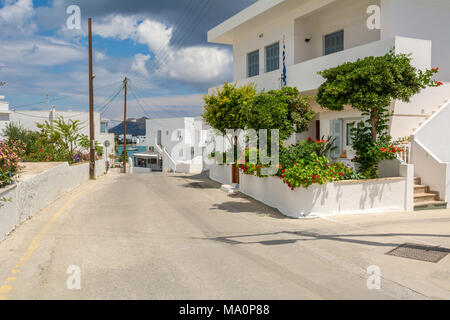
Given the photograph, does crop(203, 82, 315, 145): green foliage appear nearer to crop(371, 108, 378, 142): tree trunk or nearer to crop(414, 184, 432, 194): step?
crop(371, 108, 378, 142): tree trunk

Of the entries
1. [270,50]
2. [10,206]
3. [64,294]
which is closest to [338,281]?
[64,294]

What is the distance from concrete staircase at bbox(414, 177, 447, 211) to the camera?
39.0 feet

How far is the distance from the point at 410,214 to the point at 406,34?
7294mm

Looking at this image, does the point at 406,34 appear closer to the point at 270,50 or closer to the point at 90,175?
the point at 270,50

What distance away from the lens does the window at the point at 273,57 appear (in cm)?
2006

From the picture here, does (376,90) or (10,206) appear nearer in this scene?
(10,206)

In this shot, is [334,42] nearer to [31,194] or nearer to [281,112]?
[281,112]

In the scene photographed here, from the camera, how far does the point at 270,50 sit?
20.7 m

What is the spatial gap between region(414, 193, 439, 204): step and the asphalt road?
0.74 metres

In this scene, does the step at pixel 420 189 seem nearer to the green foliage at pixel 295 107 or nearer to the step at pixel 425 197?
the step at pixel 425 197

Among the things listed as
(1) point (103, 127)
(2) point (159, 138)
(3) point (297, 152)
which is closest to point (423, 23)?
(3) point (297, 152)

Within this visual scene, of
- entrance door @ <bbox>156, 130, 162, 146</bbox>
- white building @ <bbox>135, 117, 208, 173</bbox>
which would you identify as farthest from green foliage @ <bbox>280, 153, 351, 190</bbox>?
entrance door @ <bbox>156, 130, 162, 146</bbox>

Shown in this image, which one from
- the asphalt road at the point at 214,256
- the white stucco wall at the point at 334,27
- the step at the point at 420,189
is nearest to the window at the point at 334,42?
the white stucco wall at the point at 334,27

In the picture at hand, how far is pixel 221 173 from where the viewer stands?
68.3ft
